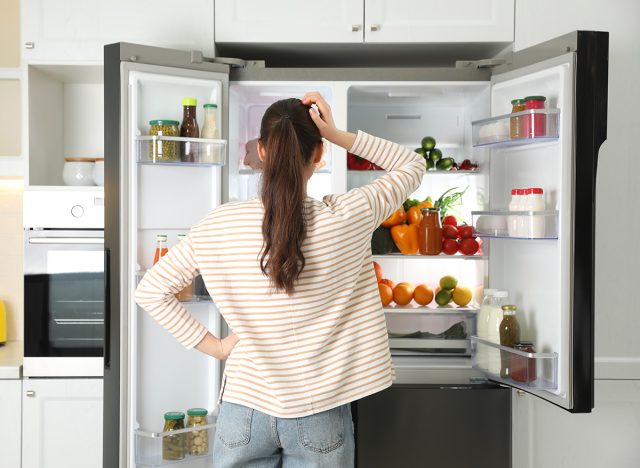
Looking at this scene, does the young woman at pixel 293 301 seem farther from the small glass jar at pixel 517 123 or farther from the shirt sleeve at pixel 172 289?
the small glass jar at pixel 517 123

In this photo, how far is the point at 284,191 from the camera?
133 cm

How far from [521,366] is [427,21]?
1.23 m

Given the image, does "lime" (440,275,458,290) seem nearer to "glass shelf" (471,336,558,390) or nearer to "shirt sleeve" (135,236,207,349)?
"glass shelf" (471,336,558,390)

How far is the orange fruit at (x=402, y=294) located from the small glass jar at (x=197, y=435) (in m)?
0.80

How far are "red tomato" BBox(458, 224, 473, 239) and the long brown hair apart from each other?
1.24m

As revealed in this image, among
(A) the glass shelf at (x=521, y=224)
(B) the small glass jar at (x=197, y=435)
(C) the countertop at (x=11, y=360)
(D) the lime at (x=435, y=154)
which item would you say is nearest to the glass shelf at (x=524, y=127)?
(A) the glass shelf at (x=521, y=224)

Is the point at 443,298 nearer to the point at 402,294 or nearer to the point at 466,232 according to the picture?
the point at 402,294

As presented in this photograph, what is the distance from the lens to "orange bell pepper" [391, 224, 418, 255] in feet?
8.31

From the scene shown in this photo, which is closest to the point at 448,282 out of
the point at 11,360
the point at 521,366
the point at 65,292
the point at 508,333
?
the point at 508,333

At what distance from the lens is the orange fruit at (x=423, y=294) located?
2594mm

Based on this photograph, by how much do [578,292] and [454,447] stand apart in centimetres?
74

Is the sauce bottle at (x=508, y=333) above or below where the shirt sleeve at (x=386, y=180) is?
below

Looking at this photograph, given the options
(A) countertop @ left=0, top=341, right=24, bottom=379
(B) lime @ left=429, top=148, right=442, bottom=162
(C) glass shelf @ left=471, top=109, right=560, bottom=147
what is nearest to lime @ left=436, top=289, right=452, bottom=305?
(B) lime @ left=429, top=148, right=442, bottom=162

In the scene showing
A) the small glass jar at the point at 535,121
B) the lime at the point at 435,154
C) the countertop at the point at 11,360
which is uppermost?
the small glass jar at the point at 535,121
